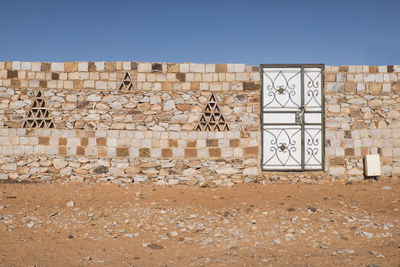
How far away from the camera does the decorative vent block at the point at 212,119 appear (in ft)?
23.0

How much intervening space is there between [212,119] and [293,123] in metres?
2.21

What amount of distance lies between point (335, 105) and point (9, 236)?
7806 mm

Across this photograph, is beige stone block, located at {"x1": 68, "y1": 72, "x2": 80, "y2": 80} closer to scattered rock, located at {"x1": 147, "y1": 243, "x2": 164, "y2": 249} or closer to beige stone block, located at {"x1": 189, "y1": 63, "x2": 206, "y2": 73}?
beige stone block, located at {"x1": 189, "y1": 63, "x2": 206, "y2": 73}

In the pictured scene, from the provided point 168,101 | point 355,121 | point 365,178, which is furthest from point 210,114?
point 365,178

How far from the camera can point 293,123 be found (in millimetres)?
7133

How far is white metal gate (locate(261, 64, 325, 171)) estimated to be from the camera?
280 inches

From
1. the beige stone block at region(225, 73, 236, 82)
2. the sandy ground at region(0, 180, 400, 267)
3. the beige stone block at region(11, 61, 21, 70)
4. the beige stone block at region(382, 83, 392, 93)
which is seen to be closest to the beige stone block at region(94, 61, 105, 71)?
the beige stone block at region(11, 61, 21, 70)

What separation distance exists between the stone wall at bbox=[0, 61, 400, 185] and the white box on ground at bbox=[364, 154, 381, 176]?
19 cm

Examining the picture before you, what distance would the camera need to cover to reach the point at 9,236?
4324mm

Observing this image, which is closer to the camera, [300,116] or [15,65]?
[15,65]

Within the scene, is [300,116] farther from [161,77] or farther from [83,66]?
[83,66]

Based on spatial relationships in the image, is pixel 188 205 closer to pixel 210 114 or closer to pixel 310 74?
pixel 210 114

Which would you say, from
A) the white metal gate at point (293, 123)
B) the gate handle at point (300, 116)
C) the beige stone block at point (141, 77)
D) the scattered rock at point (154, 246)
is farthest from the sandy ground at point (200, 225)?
the beige stone block at point (141, 77)

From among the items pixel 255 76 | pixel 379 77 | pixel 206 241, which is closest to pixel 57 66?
pixel 255 76
